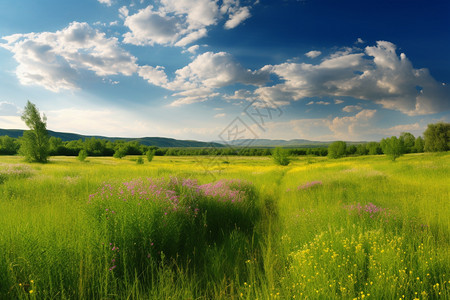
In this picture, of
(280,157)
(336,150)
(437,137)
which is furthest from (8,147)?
(437,137)

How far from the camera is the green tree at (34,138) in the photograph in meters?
39.7

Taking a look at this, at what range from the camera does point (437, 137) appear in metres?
55.3

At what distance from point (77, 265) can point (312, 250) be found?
3.91m

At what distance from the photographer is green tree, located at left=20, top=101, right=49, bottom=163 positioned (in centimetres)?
3966

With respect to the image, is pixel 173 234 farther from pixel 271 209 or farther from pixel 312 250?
pixel 271 209

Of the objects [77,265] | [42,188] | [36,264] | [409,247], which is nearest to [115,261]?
[77,265]

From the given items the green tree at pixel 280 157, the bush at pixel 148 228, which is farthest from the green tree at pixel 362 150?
the bush at pixel 148 228

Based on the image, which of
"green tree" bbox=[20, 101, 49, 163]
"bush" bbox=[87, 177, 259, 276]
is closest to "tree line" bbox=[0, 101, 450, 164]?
"green tree" bbox=[20, 101, 49, 163]

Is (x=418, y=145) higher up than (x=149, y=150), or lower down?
higher up

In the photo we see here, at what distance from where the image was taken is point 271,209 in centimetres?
881

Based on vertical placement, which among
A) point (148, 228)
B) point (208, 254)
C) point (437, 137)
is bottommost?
point (208, 254)

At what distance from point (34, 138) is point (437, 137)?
320ft

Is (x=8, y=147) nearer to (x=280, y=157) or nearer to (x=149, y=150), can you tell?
(x=149, y=150)

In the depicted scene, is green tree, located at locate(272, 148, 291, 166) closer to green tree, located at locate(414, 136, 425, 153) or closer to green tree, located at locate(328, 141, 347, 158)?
green tree, located at locate(328, 141, 347, 158)
